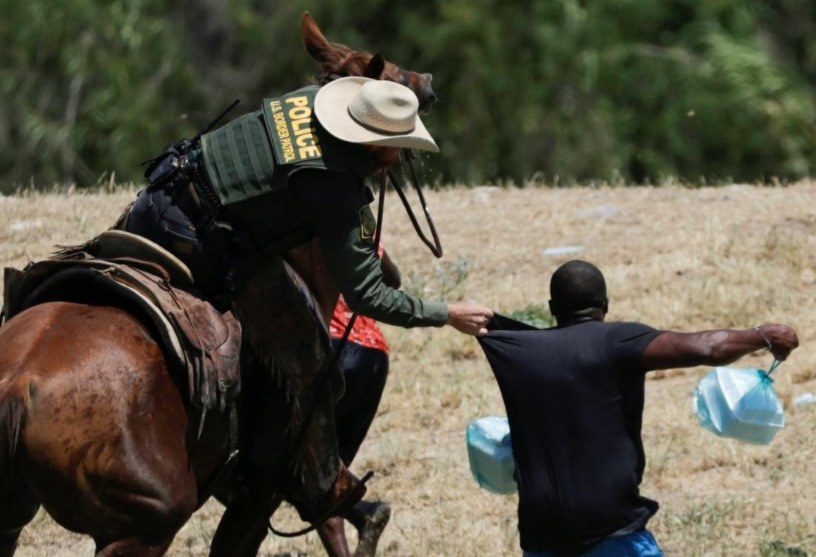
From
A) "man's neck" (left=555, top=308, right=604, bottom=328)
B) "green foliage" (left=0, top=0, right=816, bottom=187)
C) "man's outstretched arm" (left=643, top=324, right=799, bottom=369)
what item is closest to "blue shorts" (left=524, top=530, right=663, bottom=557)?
"man's outstretched arm" (left=643, top=324, right=799, bottom=369)

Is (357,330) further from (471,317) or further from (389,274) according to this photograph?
(471,317)

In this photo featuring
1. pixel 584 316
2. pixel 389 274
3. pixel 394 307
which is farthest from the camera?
pixel 389 274

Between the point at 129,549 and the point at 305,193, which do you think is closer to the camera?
the point at 129,549

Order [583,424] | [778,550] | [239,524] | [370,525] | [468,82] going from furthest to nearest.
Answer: [468,82] < [370,525] < [778,550] < [239,524] < [583,424]

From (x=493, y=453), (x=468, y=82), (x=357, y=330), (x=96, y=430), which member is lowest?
(x=468, y=82)

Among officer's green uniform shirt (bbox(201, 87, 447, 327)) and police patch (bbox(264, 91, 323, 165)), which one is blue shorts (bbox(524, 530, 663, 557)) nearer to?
officer's green uniform shirt (bbox(201, 87, 447, 327))

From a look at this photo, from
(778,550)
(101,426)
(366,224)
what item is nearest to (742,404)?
(778,550)

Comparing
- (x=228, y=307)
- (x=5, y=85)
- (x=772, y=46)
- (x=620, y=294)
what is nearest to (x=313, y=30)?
(x=228, y=307)

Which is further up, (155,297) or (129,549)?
(155,297)

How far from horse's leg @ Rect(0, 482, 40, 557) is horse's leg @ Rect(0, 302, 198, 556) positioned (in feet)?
0.71

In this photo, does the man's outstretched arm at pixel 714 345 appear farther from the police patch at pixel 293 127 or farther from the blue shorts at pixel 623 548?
the police patch at pixel 293 127

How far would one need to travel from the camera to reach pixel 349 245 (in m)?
5.41

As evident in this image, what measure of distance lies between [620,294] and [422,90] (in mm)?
4097

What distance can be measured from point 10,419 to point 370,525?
225 cm
